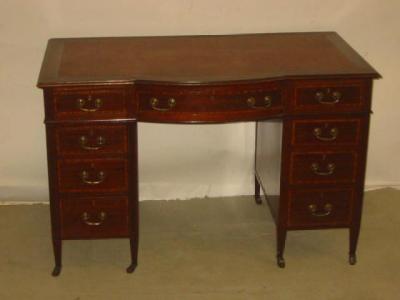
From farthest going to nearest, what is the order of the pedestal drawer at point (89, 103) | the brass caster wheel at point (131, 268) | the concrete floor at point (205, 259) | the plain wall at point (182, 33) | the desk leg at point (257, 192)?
the desk leg at point (257, 192) < the plain wall at point (182, 33) < the brass caster wheel at point (131, 268) < the concrete floor at point (205, 259) < the pedestal drawer at point (89, 103)

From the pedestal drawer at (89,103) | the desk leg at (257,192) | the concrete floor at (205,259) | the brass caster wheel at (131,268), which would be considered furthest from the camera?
the desk leg at (257,192)

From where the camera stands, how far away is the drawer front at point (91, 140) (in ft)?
9.41

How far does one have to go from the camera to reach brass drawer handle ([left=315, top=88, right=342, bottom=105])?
2.89 meters

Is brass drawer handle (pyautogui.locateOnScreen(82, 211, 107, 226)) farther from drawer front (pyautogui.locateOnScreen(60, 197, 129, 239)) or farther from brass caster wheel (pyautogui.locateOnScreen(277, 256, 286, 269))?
brass caster wheel (pyautogui.locateOnScreen(277, 256, 286, 269))

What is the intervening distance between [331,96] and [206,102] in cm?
50

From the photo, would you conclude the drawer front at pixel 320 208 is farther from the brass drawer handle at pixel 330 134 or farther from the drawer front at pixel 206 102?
the drawer front at pixel 206 102

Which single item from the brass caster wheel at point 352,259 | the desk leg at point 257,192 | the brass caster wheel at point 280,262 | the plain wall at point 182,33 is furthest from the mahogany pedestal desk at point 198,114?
the desk leg at point 257,192

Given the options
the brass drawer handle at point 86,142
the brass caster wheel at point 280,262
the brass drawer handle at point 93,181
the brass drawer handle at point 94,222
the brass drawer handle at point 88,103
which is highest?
the brass drawer handle at point 88,103

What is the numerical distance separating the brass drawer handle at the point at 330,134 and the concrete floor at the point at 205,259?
586 millimetres

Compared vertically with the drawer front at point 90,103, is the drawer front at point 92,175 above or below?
below

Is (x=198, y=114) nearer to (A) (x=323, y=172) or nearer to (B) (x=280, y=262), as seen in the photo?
(A) (x=323, y=172)

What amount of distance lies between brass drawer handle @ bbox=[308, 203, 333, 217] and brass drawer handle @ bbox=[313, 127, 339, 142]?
0.95 ft

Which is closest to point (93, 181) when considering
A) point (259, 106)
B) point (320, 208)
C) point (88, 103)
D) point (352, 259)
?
point (88, 103)

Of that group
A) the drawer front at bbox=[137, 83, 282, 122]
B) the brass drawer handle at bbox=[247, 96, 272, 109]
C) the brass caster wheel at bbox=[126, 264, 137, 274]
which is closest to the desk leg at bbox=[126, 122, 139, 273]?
the brass caster wheel at bbox=[126, 264, 137, 274]
